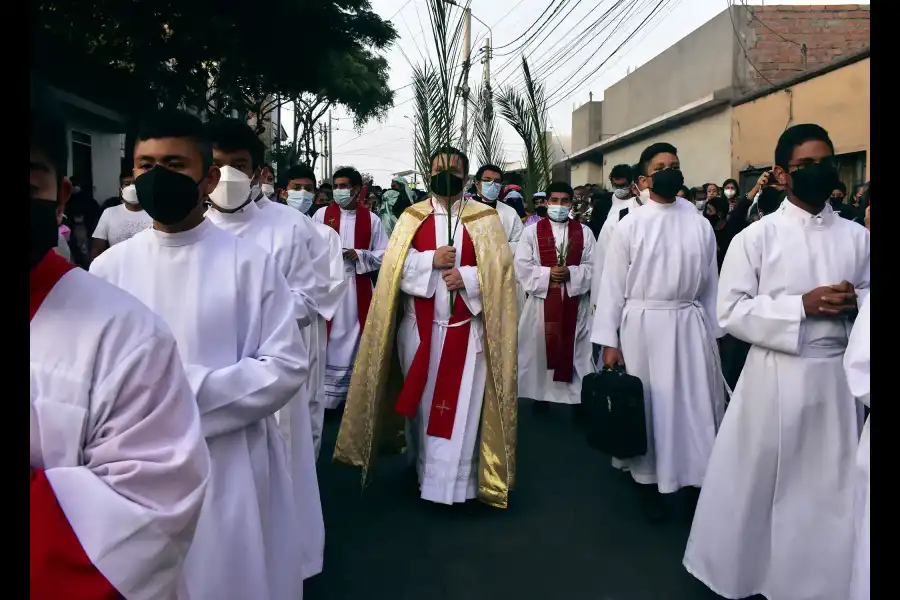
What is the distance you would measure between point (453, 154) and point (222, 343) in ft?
9.28

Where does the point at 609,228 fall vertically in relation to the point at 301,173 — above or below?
below

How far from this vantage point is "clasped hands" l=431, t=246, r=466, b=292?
5148 mm

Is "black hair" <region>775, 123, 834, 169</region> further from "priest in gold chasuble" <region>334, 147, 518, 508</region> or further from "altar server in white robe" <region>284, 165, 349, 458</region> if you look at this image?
"altar server in white robe" <region>284, 165, 349, 458</region>

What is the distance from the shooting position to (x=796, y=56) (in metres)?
18.0

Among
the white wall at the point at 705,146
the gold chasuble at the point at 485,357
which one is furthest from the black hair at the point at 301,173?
the white wall at the point at 705,146

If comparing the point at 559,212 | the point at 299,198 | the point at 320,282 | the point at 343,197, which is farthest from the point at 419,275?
the point at 343,197

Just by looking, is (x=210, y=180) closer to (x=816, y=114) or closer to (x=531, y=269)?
(x=531, y=269)

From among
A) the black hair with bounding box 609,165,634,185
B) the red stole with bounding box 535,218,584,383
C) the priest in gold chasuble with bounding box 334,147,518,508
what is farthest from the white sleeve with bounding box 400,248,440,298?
the black hair with bounding box 609,165,634,185

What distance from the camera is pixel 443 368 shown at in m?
5.27

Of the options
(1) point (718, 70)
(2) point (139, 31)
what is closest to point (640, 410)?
(2) point (139, 31)

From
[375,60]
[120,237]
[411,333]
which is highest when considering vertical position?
[375,60]

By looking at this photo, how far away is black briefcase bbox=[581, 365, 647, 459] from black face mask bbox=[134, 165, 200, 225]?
9.50 feet

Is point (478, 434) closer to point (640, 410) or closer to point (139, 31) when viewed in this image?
point (640, 410)
